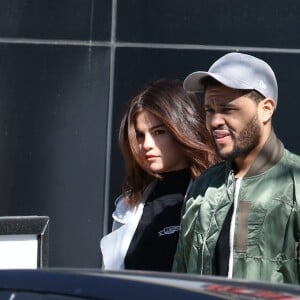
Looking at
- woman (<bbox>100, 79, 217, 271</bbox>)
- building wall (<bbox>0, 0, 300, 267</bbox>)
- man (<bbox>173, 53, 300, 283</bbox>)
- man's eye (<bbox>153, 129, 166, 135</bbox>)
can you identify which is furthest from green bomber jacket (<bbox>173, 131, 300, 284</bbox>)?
building wall (<bbox>0, 0, 300, 267</bbox>)

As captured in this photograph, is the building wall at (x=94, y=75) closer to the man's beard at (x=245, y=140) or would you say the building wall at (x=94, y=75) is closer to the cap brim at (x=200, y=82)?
the cap brim at (x=200, y=82)

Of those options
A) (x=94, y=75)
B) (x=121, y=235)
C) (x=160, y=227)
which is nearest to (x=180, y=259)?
(x=160, y=227)

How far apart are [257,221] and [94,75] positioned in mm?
3242

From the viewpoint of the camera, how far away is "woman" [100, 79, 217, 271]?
4504 millimetres

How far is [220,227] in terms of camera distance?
391 centimetres

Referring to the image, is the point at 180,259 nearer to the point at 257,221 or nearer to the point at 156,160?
the point at 257,221

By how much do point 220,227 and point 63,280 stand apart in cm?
146

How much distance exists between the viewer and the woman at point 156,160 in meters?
4.50

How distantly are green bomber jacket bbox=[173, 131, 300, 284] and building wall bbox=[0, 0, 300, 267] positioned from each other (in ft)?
9.56

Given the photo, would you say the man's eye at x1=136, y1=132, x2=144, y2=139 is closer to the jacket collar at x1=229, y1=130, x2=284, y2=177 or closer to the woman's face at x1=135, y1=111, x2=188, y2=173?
the woman's face at x1=135, y1=111, x2=188, y2=173

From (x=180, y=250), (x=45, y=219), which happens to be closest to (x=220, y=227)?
(x=180, y=250)

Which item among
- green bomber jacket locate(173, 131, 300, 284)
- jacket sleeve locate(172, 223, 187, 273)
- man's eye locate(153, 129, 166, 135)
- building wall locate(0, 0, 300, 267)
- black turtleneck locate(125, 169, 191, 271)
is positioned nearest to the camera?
green bomber jacket locate(173, 131, 300, 284)

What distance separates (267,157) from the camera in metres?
3.96

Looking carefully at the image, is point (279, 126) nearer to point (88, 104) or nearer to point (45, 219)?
point (88, 104)
